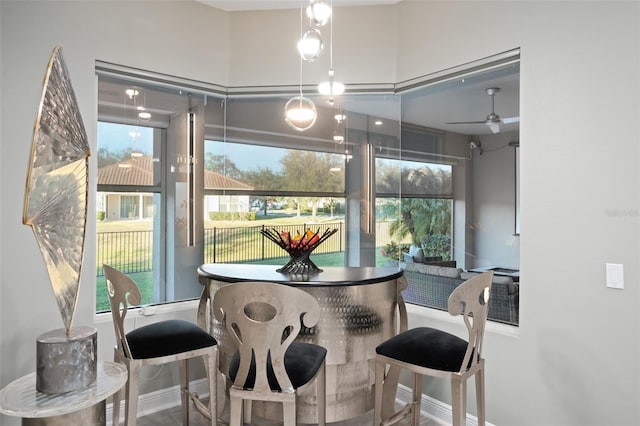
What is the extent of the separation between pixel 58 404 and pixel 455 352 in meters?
1.70

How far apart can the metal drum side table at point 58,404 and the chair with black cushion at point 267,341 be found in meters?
0.49

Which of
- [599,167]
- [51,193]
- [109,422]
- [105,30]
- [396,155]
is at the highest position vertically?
[105,30]

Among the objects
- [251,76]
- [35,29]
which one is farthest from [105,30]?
[251,76]

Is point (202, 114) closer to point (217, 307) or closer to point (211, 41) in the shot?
point (211, 41)

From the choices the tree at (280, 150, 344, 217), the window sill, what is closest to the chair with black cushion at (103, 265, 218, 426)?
the window sill

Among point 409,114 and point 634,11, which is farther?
point 409,114

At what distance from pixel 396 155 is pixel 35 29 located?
2.56m

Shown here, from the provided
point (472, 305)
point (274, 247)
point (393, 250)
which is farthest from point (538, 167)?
point (274, 247)

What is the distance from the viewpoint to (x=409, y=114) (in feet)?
10.9

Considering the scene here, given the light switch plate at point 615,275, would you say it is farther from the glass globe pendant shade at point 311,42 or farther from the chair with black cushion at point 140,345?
the chair with black cushion at point 140,345

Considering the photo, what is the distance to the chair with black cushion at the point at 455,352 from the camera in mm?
1956

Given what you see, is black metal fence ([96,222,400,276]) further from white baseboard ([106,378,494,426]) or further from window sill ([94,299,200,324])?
white baseboard ([106,378,494,426])

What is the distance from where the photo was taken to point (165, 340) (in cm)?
228

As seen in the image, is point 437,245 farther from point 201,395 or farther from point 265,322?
point 201,395
